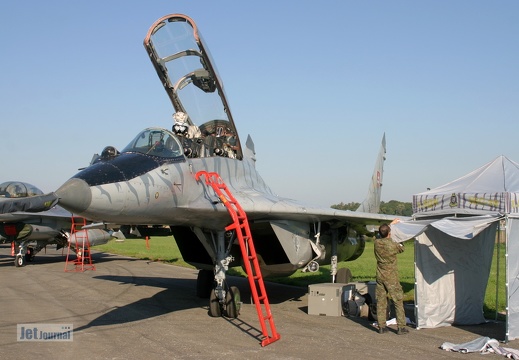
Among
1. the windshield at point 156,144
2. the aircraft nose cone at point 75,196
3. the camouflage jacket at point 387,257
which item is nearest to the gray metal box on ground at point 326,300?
the camouflage jacket at point 387,257

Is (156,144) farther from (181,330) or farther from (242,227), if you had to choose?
(181,330)

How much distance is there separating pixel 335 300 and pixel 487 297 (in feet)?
14.2

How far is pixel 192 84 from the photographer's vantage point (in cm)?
1049

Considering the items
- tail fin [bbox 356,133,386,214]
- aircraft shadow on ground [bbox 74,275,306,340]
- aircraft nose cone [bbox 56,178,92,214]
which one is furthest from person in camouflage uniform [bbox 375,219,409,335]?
tail fin [bbox 356,133,386,214]

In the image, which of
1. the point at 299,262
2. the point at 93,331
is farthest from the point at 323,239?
the point at 93,331

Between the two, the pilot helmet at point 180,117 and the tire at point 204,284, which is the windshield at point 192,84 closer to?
the pilot helmet at point 180,117

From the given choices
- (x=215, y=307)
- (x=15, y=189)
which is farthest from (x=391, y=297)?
(x=15, y=189)

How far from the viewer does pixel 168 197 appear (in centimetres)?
810

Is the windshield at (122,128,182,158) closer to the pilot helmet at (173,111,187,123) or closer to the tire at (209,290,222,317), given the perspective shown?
the pilot helmet at (173,111,187,123)

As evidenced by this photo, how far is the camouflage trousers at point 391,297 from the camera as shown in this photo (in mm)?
8125

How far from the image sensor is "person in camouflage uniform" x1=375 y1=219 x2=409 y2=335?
8.14 metres

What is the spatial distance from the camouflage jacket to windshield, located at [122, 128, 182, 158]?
3590mm

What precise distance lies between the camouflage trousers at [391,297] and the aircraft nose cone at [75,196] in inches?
179

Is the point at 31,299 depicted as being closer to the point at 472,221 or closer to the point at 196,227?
the point at 196,227
